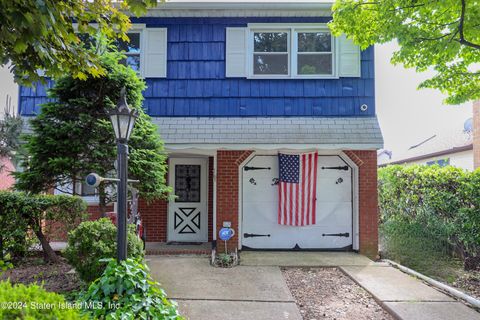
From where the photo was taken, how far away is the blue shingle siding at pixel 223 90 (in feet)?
24.5

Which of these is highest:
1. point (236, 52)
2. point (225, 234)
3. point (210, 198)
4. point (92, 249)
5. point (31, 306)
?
point (236, 52)

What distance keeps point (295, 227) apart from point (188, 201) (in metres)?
2.66

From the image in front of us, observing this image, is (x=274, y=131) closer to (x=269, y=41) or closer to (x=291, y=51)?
(x=291, y=51)

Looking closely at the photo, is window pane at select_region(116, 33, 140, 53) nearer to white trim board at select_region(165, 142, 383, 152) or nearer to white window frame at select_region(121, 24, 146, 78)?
white window frame at select_region(121, 24, 146, 78)

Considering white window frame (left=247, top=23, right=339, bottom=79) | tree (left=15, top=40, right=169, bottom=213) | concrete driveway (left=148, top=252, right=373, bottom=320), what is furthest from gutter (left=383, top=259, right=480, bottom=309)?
tree (left=15, top=40, right=169, bottom=213)

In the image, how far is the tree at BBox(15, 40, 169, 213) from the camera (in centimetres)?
536

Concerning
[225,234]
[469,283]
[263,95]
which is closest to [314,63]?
[263,95]

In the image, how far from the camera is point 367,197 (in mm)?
7352

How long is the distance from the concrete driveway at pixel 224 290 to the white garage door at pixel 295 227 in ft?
4.57

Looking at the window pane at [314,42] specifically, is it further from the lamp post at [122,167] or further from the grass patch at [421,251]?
the lamp post at [122,167]

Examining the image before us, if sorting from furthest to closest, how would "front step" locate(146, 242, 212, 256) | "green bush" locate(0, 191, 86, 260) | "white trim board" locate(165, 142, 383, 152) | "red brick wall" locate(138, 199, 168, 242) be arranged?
"red brick wall" locate(138, 199, 168, 242) < "front step" locate(146, 242, 212, 256) < "white trim board" locate(165, 142, 383, 152) < "green bush" locate(0, 191, 86, 260)

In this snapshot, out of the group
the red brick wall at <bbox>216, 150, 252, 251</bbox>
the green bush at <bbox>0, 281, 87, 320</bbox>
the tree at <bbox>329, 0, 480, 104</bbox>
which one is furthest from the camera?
the red brick wall at <bbox>216, 150, 252, 251</bbox>

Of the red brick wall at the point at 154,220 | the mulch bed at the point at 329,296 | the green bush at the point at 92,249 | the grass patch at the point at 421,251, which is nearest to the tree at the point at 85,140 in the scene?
the green bush at the point at 92,249

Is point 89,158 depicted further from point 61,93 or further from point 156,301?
point 156,301
